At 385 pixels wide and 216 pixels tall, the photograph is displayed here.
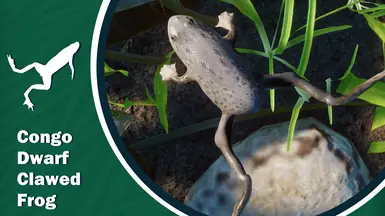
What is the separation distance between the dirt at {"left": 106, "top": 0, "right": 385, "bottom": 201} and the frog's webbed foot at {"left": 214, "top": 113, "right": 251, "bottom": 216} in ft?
0.69

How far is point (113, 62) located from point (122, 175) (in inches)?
10.7

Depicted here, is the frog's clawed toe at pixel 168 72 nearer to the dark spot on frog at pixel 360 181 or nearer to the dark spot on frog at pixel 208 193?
the dark spot on frog at pixel 208 193

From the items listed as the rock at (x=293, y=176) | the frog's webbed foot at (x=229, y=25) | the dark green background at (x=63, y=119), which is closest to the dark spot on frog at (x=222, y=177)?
the rock at (x=293, y=176)

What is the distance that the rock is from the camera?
938 millimetres

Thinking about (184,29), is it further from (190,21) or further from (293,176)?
(293,176)

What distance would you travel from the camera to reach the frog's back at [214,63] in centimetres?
76

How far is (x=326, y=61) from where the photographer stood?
103cm

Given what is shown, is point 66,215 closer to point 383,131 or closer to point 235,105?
point 235,105

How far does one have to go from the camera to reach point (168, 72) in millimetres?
871

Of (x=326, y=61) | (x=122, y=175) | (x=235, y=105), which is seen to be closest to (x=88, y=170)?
(x=122, y=175)

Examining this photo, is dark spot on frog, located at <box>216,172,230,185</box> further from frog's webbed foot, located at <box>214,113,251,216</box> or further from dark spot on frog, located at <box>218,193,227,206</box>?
frog's webbed foot, located at <box>214,113,251,216</box>

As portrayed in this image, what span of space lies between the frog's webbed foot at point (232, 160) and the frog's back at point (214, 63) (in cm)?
4

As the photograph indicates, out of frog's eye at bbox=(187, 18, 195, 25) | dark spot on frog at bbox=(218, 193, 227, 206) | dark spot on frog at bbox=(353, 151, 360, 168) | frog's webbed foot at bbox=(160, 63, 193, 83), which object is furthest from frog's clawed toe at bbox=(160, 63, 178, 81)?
dark spot on frog at bbox=(353, 151, 360, 168)

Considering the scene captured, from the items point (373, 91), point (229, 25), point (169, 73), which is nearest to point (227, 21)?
point (229, 25)
